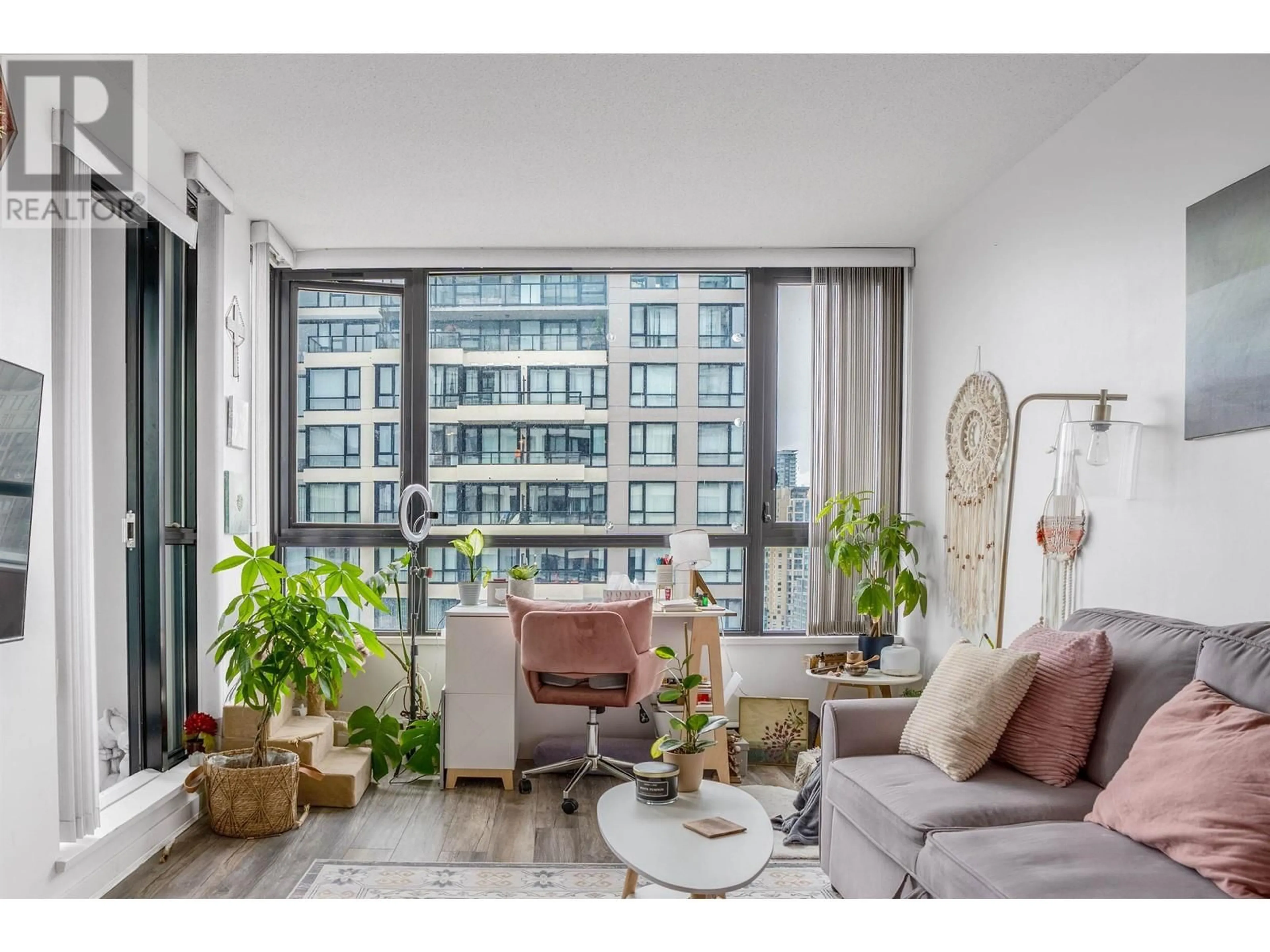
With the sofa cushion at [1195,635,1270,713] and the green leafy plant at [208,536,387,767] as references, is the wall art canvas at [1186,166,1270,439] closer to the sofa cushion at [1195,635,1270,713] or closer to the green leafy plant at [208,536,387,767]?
the sofa cushion at [1195,635,1270,713]

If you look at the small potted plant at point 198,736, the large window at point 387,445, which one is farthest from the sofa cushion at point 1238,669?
the large window at point 387,445

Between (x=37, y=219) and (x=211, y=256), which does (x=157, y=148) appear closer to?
(x=211, y=256)

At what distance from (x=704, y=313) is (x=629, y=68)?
2.20 metres

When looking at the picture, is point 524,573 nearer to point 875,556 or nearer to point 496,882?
point 496,882

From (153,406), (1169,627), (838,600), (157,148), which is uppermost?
(157,148)

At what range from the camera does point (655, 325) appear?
493 centimetres

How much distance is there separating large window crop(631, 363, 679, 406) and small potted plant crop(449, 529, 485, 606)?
1093mm

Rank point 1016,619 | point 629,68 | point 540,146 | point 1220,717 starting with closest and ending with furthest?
point 1220,717, point 629,68, point 540,146, point 1016,619

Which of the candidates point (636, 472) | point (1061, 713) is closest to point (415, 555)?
point (636, 472)

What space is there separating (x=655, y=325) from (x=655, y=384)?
32 centimetres

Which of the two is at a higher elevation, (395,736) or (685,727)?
(685,727)

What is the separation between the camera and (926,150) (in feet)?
11.4

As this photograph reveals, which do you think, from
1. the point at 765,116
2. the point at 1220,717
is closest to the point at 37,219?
the point at 765,116

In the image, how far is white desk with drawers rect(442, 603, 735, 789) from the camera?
4055 millimetres
